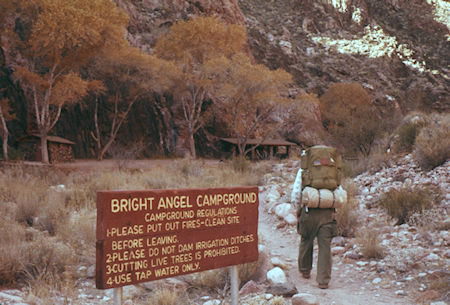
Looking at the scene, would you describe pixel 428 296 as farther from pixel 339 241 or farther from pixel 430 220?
pixel 430 220

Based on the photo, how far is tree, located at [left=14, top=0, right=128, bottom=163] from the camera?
1766cm

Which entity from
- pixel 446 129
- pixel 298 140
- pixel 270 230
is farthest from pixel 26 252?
pixel 298 140

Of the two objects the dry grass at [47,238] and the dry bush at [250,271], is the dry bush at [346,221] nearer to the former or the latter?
the dry bush at [250,271]

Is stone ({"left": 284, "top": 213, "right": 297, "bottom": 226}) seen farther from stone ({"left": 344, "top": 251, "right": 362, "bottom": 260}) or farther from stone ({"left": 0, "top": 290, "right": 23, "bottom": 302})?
stone ({"left": 0, "top": 290, "right": 23, "bottom": 302})

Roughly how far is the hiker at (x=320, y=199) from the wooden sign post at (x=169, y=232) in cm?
193

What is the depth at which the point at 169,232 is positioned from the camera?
2617 millimetres

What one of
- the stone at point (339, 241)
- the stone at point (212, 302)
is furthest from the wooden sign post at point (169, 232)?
the stone at point (339, 241)

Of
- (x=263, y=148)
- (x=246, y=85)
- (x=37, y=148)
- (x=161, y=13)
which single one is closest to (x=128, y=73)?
(x=37, y=148)

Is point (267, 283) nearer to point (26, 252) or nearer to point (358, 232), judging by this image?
point (358, 232)

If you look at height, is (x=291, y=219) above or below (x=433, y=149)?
below

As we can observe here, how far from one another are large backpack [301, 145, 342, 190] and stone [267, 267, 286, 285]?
117 centimetres

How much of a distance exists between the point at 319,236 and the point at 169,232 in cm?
288

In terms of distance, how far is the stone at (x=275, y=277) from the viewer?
4.71m

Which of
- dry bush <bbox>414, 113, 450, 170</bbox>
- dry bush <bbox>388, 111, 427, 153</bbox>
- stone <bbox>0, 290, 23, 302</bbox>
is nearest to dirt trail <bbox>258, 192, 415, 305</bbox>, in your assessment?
stone <bbox>0, 290, 23, 302</bbox>
